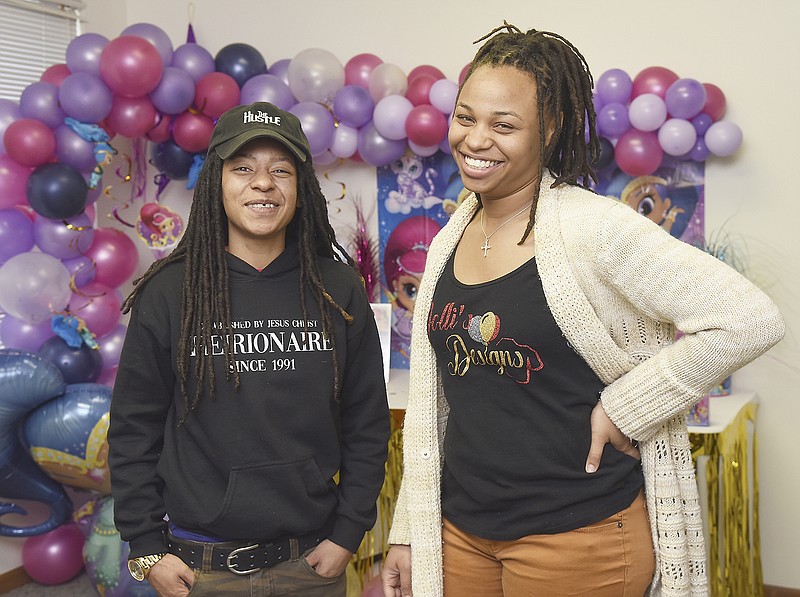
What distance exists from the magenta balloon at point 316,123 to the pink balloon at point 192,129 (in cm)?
34

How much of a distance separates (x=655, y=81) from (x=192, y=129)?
1.69 m

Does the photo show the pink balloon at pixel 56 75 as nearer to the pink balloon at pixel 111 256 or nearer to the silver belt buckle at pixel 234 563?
the pink balloon at pixel 111 256

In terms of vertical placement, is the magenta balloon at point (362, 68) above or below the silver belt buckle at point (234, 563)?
above

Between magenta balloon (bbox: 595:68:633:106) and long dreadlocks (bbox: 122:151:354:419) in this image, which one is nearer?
long dreadlocks (bbox: 122:151:354:419)

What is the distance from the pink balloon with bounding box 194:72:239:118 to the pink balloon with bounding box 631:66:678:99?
1481mm

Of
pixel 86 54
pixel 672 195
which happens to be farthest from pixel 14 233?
pixel 672 195

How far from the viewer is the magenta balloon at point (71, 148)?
118 inches

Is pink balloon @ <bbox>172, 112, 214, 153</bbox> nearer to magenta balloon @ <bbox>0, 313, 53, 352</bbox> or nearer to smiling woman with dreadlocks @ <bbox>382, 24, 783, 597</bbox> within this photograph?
magenta balloon @ <bbox>0, 313, 53, 352</bbox>

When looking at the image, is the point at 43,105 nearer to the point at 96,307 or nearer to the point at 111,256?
the point at 111,256

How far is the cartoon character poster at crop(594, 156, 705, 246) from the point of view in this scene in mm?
3066

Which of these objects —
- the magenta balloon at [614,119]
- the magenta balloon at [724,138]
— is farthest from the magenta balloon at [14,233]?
the magenta balloon at [724,138]

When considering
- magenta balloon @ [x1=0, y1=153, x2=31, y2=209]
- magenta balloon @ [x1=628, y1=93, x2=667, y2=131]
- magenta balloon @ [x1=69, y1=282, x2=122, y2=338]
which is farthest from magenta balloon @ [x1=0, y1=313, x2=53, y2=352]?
magenta balloon @ [x1=628, y1=93, x2=667, y2=131]

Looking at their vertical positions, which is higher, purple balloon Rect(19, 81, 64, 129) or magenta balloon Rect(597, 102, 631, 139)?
purple balloon Rect(19, 81, 64, 129)

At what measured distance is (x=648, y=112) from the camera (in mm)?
2846
